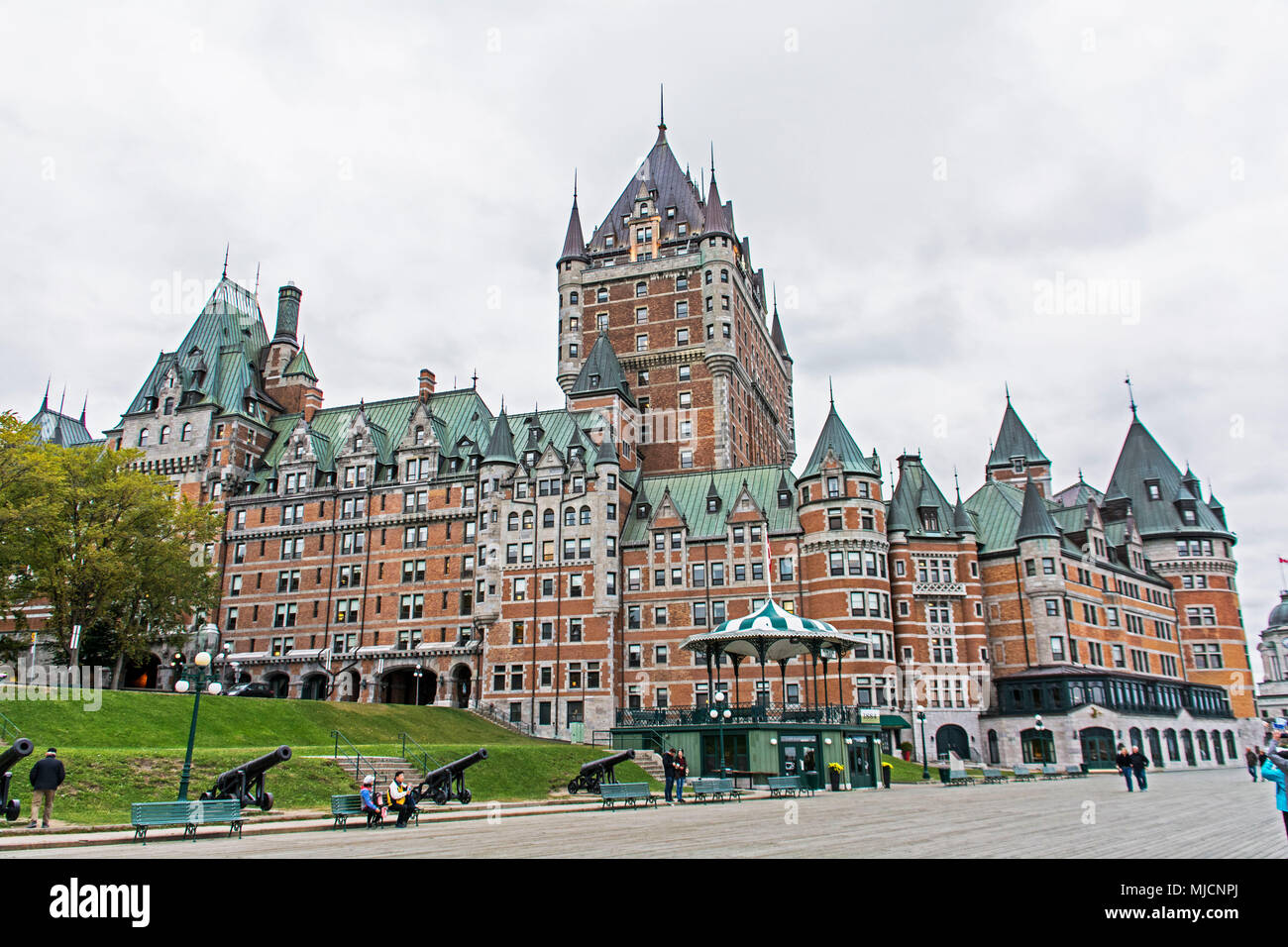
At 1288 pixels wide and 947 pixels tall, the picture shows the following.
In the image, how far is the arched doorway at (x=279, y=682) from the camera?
75938 millimetres

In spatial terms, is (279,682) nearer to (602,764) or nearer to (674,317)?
(674,317)

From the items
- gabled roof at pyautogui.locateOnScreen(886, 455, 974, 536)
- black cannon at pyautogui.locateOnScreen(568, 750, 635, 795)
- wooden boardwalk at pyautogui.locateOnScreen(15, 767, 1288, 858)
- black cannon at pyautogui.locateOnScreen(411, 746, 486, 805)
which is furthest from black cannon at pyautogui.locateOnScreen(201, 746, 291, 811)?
gabled roof at pyautogui.locateOnScreen(886, 455, 974, 536)

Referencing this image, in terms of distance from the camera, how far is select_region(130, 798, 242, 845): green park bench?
19.9m

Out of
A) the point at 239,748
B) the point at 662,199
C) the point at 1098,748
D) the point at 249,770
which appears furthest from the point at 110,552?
the point at 1098,748

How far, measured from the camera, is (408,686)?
75250 millimetres

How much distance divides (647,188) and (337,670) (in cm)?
5647

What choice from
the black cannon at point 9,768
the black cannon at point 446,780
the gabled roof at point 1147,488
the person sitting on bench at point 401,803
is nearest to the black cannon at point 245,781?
the person sitting on bench at point 401,803

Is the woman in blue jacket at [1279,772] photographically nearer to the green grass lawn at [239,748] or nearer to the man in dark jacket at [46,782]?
the man in dark jacket at [46,782]

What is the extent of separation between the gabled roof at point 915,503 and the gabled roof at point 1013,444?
18648 mm

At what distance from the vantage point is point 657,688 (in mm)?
68312

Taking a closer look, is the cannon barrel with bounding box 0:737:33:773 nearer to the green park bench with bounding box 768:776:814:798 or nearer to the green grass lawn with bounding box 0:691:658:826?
the green grass lawn with bounding box 0:691:658:826
